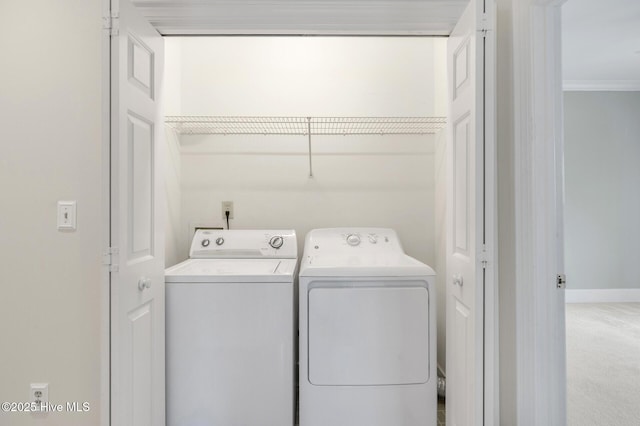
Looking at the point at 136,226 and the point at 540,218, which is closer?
the point at 540,218

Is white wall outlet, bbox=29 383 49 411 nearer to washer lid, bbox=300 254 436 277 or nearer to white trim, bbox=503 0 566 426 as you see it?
washer lid, bbox=300 254 436 277

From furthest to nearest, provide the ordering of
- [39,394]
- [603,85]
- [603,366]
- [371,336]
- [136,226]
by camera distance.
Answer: [603,85] < [603,366] < [371,336] < [39,394] < [136,226]

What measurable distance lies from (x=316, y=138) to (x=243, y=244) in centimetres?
90

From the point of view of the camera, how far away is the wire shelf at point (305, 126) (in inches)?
92.8

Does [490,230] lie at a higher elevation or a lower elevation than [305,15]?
lower

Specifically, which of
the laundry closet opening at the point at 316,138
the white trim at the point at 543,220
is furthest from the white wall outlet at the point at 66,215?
the white trim at the point at 543,220

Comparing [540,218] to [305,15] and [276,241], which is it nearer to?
[305,15]

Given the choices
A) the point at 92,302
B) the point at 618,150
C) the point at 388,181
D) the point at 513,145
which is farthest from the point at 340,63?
the point at 618,150

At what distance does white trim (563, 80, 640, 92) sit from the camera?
387 cm

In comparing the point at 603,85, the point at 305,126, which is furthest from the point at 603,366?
the point at 603,85

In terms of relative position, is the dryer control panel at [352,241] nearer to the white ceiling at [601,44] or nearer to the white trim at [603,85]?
the white ceiling at [601,44]

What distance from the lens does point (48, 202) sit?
1433 mm

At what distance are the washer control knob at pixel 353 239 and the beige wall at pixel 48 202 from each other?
1.31 metres

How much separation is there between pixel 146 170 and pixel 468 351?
4.75 ft
